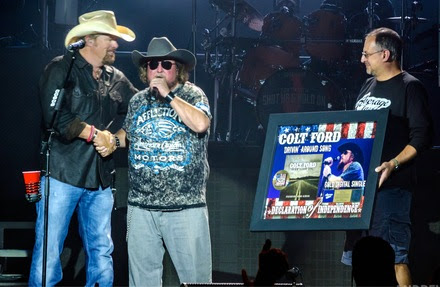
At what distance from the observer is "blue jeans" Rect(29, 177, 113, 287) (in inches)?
257

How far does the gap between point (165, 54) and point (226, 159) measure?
1.66 meters

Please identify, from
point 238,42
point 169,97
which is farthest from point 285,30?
point 169,97

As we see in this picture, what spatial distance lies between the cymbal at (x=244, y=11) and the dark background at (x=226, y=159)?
0.23 ft

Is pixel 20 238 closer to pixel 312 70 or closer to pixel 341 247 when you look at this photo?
pixel 341 247

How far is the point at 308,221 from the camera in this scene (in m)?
5.28

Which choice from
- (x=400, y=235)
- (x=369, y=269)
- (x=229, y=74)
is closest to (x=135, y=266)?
(x=400, y=235)

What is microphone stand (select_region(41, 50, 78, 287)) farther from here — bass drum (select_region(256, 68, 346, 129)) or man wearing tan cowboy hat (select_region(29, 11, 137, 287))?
bass drum (select_region(256, 68, 346, 129))

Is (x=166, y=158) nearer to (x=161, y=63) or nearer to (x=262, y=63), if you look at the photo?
(x=161, y=63)

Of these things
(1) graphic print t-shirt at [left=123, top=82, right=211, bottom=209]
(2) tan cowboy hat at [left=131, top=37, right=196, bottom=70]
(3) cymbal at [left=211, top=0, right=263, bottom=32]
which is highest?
(3) cymbal at [left=211, top=0, right=263, bottom=32]

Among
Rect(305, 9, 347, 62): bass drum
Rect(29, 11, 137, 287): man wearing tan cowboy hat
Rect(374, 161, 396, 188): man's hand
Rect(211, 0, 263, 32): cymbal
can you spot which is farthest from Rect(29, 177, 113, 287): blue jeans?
Rect(211, 0, 263, 32): cymbal

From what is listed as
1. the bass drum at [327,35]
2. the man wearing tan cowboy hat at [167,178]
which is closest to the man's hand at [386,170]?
the man wearing tan cowboy hat at [167,178]

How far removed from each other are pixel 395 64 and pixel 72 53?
8.27 feet

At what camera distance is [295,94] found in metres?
10.4

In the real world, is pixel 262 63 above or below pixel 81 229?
above
